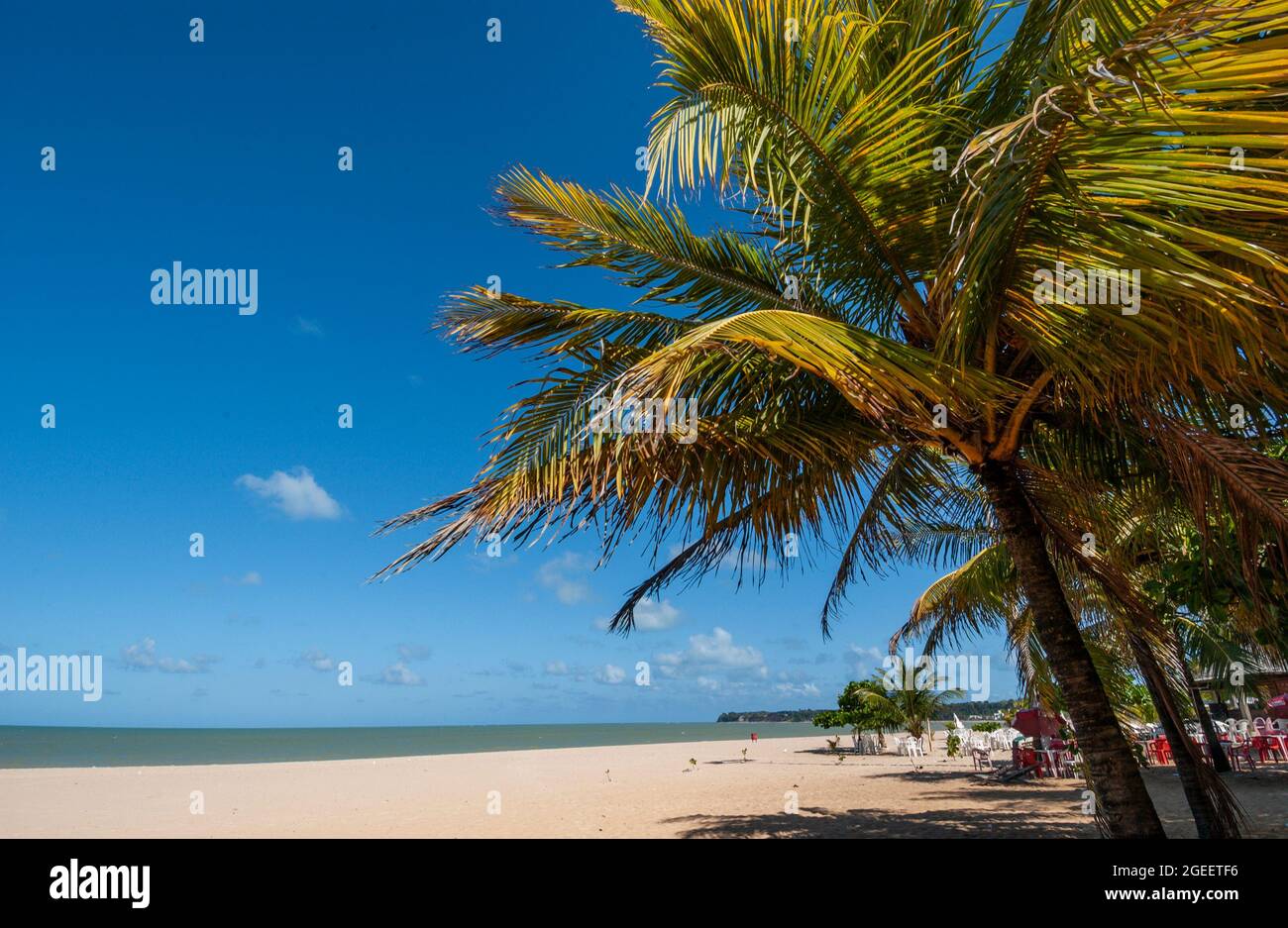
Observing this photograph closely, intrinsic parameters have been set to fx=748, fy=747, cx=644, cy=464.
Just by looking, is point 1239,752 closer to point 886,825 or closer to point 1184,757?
point 886,825

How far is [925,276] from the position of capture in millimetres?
4840

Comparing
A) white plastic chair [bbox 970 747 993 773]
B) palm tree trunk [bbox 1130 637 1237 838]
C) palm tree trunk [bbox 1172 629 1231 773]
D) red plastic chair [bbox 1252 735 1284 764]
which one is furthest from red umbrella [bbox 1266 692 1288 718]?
palm tree trunk [bbox 1130 637 1237 838]

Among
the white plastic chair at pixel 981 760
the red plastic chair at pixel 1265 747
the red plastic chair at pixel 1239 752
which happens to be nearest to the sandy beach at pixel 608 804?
the white plastic chair at pixel 981 760

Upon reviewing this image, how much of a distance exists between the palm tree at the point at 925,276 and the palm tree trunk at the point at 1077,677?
2 centimetres

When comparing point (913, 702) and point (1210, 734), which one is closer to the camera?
point (1210, 734)

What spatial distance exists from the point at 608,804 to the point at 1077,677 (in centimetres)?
1107

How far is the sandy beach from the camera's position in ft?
33.1

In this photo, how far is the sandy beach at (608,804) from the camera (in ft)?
33.1

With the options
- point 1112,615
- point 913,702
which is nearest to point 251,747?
point 913,702

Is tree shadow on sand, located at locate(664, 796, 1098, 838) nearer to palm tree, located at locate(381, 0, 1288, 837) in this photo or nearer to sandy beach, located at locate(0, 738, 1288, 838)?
sandy beach, located at locate(0, 738, 1288, 838)

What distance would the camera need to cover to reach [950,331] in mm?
3748
